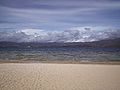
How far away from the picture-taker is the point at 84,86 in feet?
20.6

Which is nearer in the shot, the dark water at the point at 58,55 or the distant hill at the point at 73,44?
the dark water at the point at 58,55

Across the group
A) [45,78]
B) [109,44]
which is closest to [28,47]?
[109,44]

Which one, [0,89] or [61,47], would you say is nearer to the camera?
[0,89]

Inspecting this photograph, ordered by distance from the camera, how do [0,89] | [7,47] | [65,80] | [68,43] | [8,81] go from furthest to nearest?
A: [68,43], [7,47], [65,80], [8,81], [0,89]

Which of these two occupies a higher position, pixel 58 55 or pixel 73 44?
pixel 73 44

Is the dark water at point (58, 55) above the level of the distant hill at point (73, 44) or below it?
below

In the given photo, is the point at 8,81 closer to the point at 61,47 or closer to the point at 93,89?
the point at 93,89

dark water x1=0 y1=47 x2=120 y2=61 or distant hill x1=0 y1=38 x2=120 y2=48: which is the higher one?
distant hill x1=0 y1=38 x2=120 y2=48

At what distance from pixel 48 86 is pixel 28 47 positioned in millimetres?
21471

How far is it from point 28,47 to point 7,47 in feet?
8.85

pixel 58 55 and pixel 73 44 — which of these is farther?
pixel 73 44

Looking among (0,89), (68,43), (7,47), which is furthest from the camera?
(68,43)

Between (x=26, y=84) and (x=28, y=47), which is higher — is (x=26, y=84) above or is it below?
Result: below

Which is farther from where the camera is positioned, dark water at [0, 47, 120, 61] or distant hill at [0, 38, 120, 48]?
distant hill at [0, 38, 120, 48]
